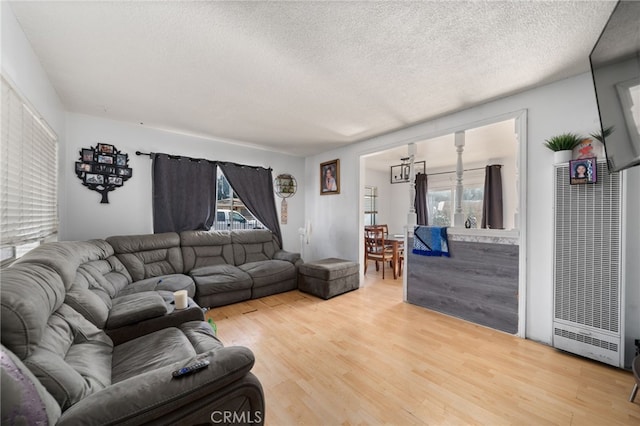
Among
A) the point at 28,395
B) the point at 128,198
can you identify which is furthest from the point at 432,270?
the point at 128,198

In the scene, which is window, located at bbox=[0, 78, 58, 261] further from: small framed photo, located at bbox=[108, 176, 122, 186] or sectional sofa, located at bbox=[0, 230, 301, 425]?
small framed photo, located at bbox=[108, 176, 122, 186]

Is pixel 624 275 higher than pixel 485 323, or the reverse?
pixel 624 275

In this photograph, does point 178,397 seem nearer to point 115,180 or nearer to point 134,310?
point 134,310

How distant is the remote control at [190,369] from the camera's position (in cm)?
101

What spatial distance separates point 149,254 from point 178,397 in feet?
9.74

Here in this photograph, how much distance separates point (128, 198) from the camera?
3.52m

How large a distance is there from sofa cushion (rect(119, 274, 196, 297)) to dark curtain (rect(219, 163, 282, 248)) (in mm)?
1761

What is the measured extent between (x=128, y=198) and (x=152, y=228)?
0.52 metres

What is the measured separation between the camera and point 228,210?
179 inches

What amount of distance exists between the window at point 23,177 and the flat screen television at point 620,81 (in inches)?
126

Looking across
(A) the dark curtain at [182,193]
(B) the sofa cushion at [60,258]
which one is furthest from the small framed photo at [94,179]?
(B) the sofa cushion at [60,258]

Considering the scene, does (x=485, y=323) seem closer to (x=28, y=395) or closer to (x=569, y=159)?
(x=569, y=159)

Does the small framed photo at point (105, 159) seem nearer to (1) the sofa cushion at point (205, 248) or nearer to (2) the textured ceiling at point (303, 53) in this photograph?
(2) the textured ceiling at point (303, 53)

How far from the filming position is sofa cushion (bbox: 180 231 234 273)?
367 centimetres
